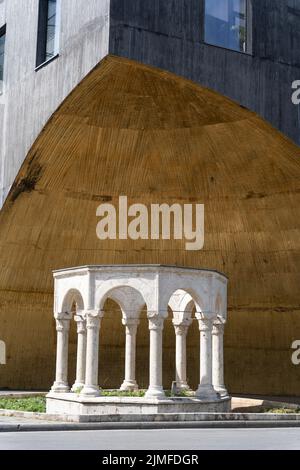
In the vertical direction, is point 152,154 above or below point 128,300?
above

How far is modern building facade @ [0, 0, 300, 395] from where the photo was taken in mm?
19234

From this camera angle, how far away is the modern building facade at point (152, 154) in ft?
63.1

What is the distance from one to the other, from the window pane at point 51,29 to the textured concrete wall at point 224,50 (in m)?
3.61

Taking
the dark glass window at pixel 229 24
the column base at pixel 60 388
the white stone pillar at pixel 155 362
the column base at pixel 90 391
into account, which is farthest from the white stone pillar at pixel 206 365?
the dark glass window at pixel 229 24

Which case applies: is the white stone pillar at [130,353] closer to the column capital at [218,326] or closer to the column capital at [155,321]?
the column capital at [218,326]

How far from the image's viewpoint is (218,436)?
13359mm

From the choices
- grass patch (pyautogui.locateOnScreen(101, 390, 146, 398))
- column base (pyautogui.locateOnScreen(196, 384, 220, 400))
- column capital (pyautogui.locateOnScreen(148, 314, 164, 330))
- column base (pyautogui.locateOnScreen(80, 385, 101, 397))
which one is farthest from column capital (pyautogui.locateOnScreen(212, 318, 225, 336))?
column base (pyautogui.locateOnScreen(80, 385, 101, 397))

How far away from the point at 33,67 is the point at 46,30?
3.92 ft

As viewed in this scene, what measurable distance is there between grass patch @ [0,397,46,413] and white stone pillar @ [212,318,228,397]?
4879 millimetres

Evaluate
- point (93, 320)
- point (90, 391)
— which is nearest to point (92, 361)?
point (90, 391)

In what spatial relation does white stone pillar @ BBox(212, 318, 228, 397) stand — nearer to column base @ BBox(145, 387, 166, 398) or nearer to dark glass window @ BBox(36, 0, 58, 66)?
column base @ BBox(145, 387, 166, 398)

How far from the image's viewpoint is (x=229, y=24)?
20266mm

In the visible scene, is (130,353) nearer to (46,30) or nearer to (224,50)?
(224,50)

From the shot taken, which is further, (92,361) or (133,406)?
(92,361)
